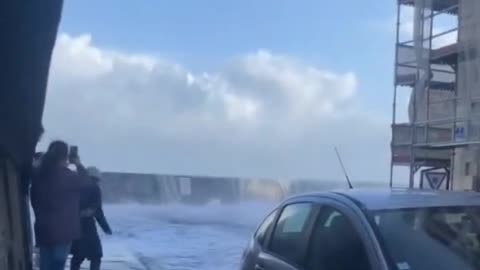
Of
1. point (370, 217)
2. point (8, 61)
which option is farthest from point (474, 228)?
point (8, 61)

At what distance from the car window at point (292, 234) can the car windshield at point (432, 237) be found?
0.65 m

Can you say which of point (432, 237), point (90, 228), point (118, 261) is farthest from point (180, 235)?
point (432, 237)

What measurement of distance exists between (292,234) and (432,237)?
1.05 meters

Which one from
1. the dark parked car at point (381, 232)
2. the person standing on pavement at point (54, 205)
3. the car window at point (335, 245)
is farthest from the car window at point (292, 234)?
the person standing on pavement at point (54, 205)

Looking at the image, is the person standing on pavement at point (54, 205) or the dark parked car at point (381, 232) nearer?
the dark parked car at point (381, 232)

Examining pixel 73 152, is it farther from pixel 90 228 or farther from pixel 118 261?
pixel 118 261

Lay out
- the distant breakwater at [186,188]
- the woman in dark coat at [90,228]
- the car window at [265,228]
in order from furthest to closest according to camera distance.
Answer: the distant breakwater at [186,188] < the woman in dark coat at [90,228] < the car window at [265,228]

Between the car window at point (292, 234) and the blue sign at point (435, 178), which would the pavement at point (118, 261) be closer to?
the blue sign at point (435, 178)

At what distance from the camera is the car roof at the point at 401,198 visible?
4.38m

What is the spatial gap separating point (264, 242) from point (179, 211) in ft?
84.3

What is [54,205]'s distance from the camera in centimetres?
676

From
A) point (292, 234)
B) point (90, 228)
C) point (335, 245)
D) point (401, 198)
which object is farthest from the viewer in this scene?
point (90, 228)

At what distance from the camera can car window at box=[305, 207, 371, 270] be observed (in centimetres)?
404

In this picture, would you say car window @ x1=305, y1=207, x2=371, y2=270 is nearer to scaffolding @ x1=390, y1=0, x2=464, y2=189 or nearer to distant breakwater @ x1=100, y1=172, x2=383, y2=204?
scaffolding @ x1=390, y1=0, x2=464, y2=189
